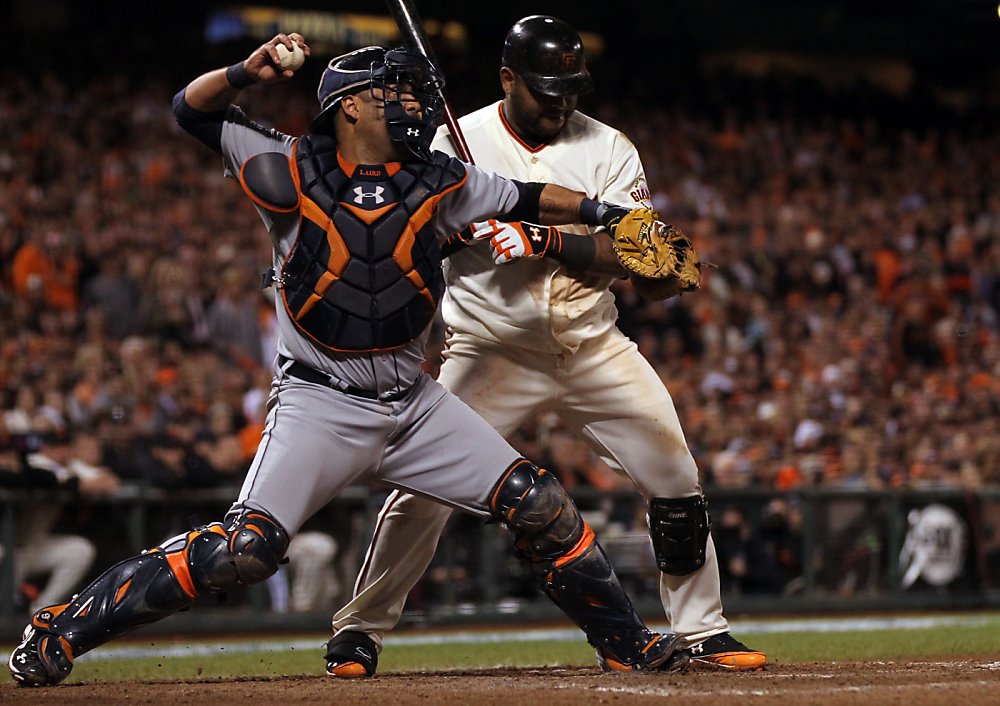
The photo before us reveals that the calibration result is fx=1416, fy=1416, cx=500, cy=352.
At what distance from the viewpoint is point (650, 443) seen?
4824mm

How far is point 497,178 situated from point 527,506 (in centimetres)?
104

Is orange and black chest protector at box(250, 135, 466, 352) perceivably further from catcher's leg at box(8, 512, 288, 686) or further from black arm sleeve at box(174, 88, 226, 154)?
catcher's leg at box(8, 512, 288, 686)

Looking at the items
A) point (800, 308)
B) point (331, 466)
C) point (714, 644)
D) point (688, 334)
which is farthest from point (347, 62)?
point (800, 308)

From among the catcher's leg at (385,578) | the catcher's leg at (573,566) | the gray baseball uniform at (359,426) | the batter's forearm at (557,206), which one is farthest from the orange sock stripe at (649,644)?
the batter's forearm at (557,206)

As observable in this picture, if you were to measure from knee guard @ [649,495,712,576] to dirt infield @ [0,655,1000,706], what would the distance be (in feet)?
1.28

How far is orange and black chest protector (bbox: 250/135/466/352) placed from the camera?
4.15m

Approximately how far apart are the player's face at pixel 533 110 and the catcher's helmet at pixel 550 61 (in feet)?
0.12

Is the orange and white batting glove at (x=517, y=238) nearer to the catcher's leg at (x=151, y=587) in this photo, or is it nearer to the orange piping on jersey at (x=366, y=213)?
the orange piping on jersey at (x=366, y=213)

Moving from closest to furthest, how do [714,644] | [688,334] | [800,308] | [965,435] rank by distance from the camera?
1. [714,644]
2. [965,435]
3. [688,334]
4. [800,308]

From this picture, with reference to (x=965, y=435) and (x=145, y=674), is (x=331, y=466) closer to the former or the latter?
(x=145, y=674)

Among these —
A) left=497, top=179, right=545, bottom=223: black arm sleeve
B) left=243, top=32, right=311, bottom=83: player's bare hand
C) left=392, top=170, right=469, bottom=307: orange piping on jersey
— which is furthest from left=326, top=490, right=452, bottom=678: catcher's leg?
left=243, top=32, right=311, bottom=83: player's bare hand

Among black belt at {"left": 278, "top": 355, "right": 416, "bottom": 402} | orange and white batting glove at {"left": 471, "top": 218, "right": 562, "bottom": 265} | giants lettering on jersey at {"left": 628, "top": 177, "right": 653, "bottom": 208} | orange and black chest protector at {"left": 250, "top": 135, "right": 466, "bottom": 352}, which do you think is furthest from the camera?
giants lettering on jersey at {"left": 628, "top": 177, "right": 653, "bottom": 208}

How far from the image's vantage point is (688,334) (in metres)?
11.8

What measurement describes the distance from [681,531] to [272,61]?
2068 mm
